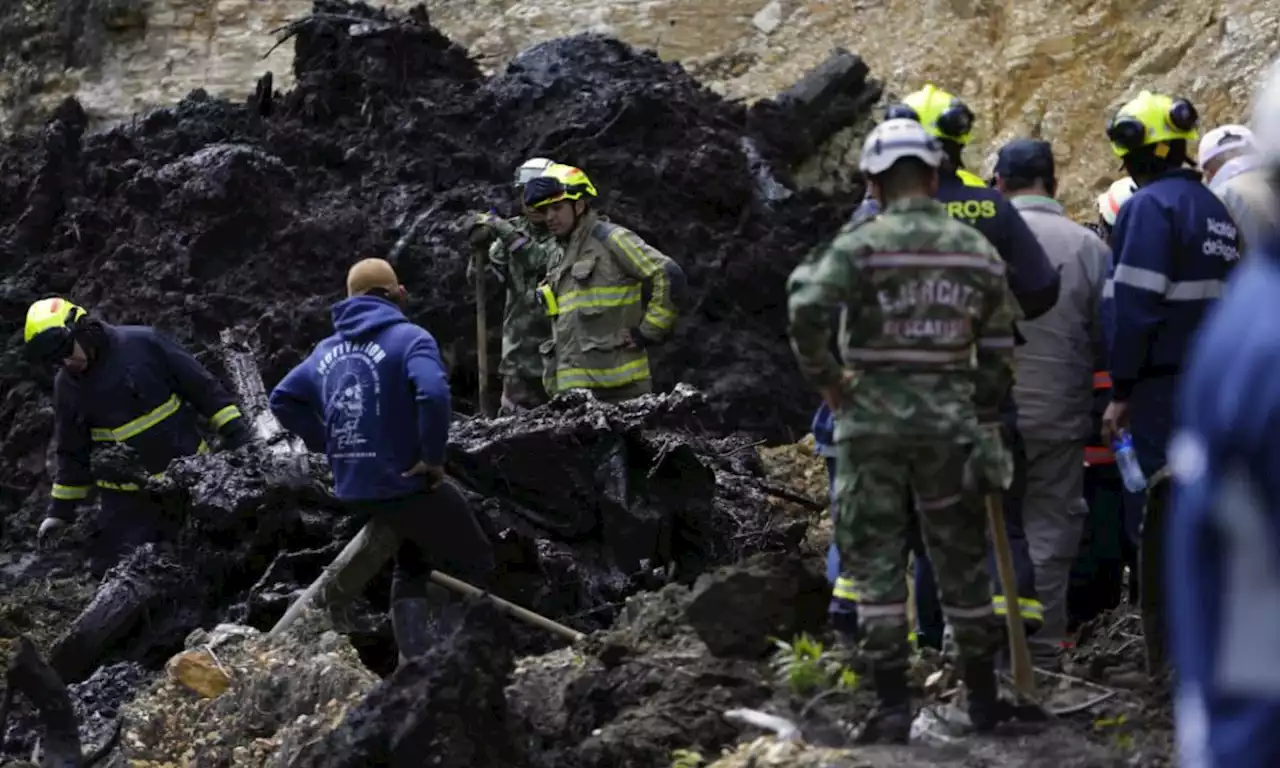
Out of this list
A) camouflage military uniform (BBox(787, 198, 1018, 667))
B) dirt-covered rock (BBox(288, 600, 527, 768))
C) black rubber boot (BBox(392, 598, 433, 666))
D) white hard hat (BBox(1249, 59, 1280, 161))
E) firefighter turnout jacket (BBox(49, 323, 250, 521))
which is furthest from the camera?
firefighter turnout jacket (BBox(49, 323, 250, 521))

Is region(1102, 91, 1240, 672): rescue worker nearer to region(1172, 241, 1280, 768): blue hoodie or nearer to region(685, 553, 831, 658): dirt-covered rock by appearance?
region(685, 553, 831, 658): dirt-covered rock

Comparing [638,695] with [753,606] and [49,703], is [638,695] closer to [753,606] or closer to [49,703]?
[753,606]

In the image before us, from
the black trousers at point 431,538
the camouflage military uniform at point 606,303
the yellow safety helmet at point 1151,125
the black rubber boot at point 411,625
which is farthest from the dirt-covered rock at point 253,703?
the yellow safety helmet at point 1151,125

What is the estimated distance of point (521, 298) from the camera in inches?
436

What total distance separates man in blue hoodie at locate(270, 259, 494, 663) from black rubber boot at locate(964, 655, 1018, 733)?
2.73 metres

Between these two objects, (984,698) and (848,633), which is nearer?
(984,698)

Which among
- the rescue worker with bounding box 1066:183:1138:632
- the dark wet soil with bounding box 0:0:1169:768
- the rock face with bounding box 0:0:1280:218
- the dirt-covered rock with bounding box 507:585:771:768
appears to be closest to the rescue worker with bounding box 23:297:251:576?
the dark wet soil with bounding box 0:0:1169:768

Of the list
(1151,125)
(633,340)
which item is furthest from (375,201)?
(1151,125)

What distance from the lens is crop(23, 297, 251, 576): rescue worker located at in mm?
10258

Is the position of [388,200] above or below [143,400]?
above

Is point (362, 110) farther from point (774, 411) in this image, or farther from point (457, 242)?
point (774, 411)

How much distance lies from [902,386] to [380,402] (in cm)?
289

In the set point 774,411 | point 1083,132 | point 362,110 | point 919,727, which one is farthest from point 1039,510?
point 362,110

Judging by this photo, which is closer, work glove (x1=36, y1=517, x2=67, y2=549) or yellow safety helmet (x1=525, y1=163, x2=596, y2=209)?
yellow safety helmet (x1=525, y1=163, x2=596, y2=209)
